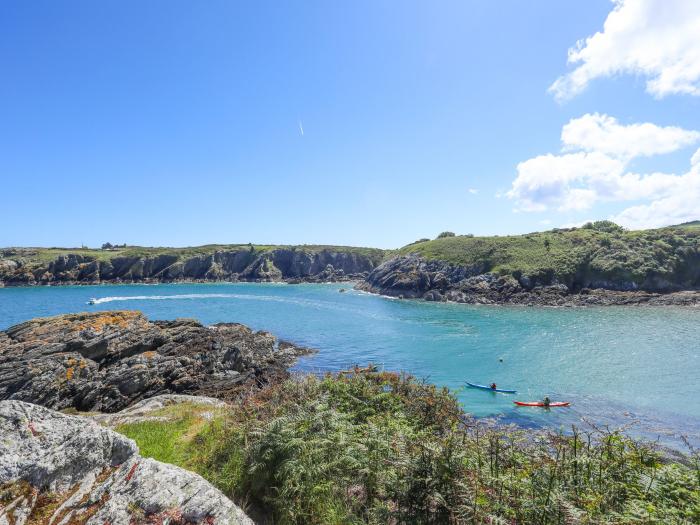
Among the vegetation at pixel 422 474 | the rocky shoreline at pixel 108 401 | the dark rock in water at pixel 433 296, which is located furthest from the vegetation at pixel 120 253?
the vegetation at pixel 422 474

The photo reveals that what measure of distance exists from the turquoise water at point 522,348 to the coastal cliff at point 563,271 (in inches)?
443

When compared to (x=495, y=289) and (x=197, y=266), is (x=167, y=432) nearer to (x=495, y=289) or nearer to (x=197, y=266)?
(x=495, y=289)

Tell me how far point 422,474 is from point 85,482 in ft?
18.0

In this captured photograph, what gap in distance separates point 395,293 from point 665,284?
2666 inches

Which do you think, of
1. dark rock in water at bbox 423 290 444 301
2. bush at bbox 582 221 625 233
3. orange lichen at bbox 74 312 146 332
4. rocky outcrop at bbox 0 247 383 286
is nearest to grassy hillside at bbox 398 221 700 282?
bush at bbox 582 221 625 233

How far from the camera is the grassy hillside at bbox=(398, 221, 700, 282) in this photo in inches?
3629

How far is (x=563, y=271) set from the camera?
95.1 m

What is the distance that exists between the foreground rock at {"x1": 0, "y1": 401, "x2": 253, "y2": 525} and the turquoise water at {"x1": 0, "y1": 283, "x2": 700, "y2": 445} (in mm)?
10900

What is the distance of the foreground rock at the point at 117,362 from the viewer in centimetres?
2480

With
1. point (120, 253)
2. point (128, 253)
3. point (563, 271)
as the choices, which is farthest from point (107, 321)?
point (120, 253)

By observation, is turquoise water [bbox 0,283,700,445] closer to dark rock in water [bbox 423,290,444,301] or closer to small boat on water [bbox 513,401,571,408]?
small boat on water [bbox 513,401,571,408]

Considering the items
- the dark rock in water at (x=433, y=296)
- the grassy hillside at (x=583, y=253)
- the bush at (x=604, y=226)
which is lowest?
the dark rock in water at (x=433, y=296)

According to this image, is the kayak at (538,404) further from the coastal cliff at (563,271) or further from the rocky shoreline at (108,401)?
the coastal cliff at (563,271)

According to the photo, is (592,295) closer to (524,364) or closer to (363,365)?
(524,364)
